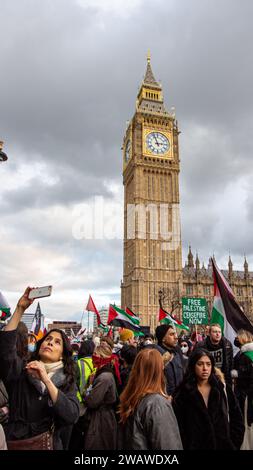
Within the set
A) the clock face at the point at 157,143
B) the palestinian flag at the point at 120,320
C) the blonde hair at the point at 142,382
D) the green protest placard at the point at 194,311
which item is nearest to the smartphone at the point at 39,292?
the blonde hair at the point at 142,382

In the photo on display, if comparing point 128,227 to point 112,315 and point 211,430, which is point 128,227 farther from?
point 211,430

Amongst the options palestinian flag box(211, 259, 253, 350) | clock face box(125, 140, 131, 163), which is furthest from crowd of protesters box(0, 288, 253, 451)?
clock face box(125, 140, 131, 163)

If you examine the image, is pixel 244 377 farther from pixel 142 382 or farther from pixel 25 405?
pixel 25 405

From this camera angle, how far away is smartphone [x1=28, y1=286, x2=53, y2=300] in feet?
8.09

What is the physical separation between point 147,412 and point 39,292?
1197mm

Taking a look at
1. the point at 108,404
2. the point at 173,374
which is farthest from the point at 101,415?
the point at 173,374

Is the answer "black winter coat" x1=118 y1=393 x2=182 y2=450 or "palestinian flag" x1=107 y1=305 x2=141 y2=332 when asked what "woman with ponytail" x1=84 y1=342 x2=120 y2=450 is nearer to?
"black winter coat" x1=118 y1=393 x2=182 y2=450

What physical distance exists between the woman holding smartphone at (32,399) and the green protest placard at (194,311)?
1203cm

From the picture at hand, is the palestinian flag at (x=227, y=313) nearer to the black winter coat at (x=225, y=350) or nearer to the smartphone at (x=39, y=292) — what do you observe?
the black winter coat at (x=225, y=350)

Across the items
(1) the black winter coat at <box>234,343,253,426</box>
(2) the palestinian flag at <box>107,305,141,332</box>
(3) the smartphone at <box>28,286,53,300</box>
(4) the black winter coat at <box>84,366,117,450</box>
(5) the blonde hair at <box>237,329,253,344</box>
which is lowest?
(4) the black winter coat at <box>84,366,117,450</box>

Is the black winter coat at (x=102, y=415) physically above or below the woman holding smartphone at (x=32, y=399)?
below

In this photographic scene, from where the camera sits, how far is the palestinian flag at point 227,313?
5.70m

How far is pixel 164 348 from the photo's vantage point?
16.6ft

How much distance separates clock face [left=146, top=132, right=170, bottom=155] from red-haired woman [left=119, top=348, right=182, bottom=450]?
61833 millimetres
